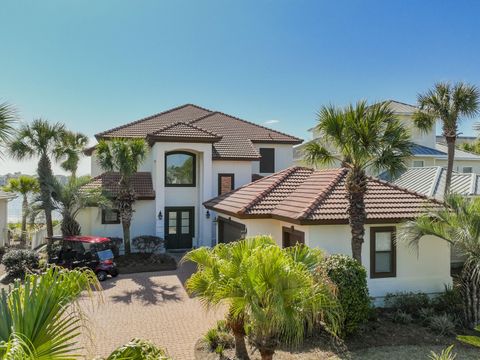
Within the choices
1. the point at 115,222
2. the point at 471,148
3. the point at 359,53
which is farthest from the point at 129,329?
the point at 471,148

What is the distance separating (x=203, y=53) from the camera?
798 inches

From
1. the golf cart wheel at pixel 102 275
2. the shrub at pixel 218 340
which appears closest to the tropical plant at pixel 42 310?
the shrub at pixel 218 340

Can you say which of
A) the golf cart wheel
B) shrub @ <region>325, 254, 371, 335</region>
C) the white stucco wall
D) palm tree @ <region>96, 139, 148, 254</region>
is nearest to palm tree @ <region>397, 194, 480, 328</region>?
the white stucco wall

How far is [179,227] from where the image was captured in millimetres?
22500

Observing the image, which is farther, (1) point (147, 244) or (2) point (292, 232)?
(1) point (147, 244)

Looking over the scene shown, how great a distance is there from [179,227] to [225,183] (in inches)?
158

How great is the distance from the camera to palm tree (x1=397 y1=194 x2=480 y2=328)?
9.78 meters

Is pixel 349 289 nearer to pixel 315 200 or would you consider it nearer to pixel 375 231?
pixel 375 231

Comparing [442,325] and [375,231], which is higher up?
[375,231]

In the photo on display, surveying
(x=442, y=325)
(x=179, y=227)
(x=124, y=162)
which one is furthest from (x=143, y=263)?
(x=442, y=325)

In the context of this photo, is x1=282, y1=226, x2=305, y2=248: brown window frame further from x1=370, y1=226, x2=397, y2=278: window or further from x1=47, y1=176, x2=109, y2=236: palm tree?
x1=47, y1=176, x2=109, y2=236: palm tree

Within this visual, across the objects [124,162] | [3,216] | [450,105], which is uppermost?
[450,105]

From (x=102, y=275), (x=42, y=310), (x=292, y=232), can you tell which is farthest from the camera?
(x=102, y=275)

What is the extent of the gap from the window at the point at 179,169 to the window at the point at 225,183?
1.71 m
